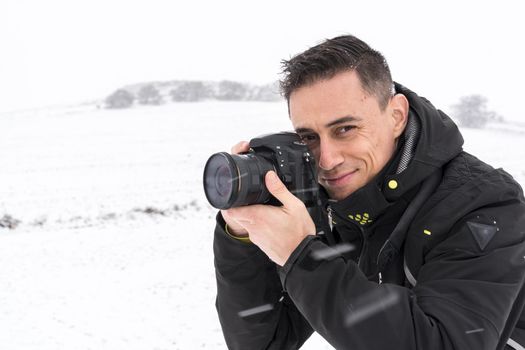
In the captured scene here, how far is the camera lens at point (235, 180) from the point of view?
138cm

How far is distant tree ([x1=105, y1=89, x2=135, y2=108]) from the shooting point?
46456mm

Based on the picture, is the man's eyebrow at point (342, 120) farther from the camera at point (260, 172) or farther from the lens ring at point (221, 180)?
the lens ring at point (221, 180)

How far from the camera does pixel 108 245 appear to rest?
34.5 feet

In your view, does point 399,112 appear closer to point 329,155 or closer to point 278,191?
point 329,155

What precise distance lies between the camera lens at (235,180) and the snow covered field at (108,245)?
499 cm

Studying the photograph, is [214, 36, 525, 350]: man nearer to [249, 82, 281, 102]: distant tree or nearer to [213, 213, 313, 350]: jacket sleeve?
[213, 213, 313, 350]: jacket sleeve

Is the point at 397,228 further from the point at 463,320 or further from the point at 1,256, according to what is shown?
the point at 1,256

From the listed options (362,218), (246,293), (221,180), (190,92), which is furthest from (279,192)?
(190,92)

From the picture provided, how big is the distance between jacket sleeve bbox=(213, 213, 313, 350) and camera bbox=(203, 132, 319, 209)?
1.07ft

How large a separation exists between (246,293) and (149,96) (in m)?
49.5

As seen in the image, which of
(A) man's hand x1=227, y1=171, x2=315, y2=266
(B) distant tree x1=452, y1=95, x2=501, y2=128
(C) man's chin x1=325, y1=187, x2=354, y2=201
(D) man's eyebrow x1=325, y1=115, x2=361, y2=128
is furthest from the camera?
(B) distant tree x1=452, y1=95, x2=501, y2=128

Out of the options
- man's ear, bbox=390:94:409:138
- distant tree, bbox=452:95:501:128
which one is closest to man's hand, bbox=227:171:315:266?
man's ear, bbox=390:94:409:138

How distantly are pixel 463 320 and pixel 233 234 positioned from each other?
2.92ft

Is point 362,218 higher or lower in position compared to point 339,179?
lower
